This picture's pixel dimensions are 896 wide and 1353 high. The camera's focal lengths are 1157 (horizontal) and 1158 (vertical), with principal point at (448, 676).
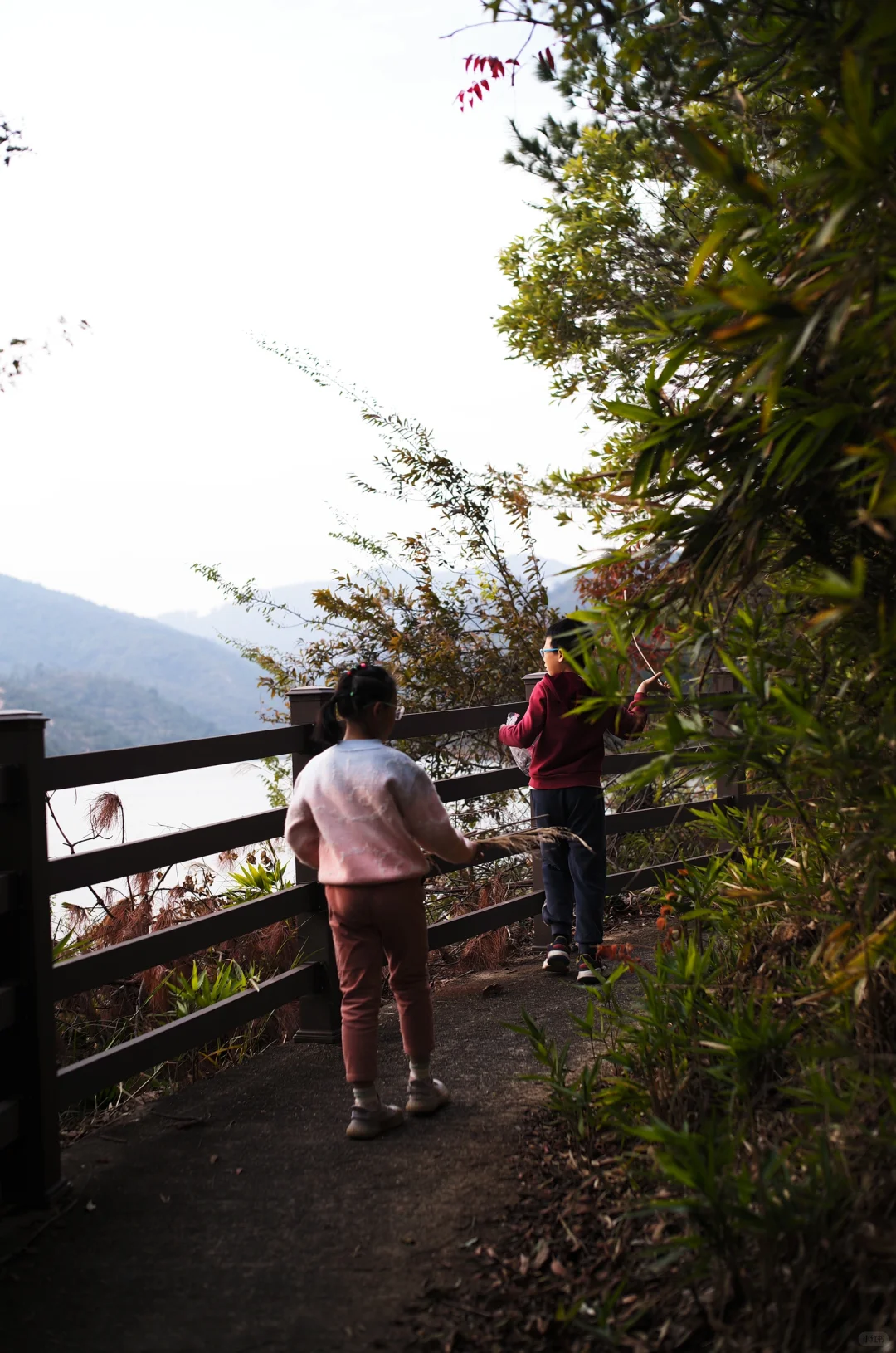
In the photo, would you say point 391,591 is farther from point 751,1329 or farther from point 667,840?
point 751,1329

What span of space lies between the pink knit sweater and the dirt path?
0.88 m

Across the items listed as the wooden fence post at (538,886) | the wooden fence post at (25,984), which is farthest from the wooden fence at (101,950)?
the wooden fence post at (538,886)

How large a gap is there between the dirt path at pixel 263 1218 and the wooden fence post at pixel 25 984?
18cm

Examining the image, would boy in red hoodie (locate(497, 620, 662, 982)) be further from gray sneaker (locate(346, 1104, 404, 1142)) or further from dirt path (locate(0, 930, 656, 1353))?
gray sneaker (locate(346, 1104, 404, 1142))

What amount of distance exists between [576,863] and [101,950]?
2.54 meters

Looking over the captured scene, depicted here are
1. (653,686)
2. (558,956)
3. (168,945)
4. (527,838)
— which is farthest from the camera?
(558,956)

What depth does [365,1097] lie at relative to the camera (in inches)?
152

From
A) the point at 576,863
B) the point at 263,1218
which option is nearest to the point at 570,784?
the point at 576,863

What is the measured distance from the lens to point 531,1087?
4.15 metres

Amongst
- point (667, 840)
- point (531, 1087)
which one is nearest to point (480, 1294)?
point (531, 1087)

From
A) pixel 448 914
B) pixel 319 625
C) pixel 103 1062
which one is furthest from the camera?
pixel 319 625

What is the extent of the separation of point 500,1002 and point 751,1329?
3111mm

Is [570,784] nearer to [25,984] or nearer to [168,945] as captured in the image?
[168,945]

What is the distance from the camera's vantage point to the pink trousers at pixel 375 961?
388 centimetres
